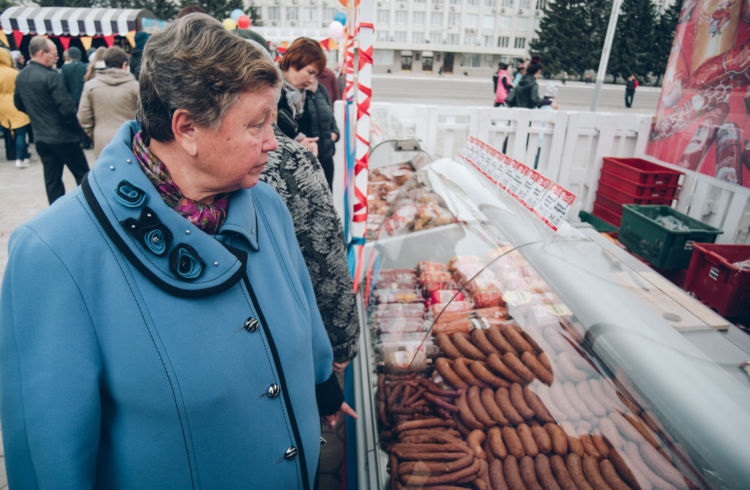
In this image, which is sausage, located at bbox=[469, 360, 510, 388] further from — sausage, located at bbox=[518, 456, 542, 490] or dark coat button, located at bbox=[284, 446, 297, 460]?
dark coat button, located at bbox=[284, 446, 297, 460]

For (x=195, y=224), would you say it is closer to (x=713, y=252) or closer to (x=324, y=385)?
(x=324, y=385)

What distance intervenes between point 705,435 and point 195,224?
3.89ft

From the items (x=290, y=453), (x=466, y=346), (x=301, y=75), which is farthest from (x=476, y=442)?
(x=301, y=75)

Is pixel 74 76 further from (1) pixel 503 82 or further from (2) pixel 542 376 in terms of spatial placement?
(2) pixel 542 376

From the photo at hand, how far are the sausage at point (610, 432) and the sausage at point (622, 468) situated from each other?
2cm

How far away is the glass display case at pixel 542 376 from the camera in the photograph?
0.96 metres

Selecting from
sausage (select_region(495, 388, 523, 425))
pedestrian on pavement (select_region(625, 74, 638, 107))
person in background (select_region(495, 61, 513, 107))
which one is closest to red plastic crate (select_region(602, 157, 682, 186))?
sausage (select_region(495, 388, 523, 425))

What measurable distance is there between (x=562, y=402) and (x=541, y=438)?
0.44 ft

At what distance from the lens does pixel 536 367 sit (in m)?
1.47

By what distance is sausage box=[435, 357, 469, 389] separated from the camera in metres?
1.65

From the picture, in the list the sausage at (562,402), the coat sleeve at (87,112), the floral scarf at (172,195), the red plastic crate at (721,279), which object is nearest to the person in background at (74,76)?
the coat sleeve at (87,112)

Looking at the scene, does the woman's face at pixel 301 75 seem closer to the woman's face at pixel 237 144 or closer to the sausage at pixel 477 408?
the woman's face at pixel 237 144

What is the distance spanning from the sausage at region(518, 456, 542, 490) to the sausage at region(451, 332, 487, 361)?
40cm

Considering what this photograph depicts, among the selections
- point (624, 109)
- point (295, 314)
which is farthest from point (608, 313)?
point (624, 109)
